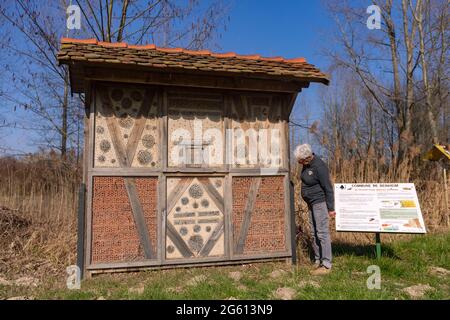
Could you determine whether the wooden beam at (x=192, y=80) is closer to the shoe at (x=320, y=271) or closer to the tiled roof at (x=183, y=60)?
the tiled roof at (x=183, y=60)

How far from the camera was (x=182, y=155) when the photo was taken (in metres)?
5.66

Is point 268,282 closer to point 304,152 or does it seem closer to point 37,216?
point 304,152

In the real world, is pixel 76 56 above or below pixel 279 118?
above

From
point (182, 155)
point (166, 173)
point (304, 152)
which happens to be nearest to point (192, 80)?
point (182, 155)

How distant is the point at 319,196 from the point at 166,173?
2.47 metres

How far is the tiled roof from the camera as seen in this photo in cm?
500

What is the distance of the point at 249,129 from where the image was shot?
6000 millimetres

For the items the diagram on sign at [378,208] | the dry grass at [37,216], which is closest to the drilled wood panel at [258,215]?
the diagram on sign at [378,208]

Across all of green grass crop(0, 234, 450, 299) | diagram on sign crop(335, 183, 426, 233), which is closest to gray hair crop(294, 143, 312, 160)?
diagram on sign crop(335, 183, 426, 233)

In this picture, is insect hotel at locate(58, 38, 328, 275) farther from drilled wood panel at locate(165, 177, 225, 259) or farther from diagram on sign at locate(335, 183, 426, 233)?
diagram on sign at locate(335, 183, 426, 233)

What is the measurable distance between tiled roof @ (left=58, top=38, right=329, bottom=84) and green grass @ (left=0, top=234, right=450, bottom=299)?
10.4 ft
